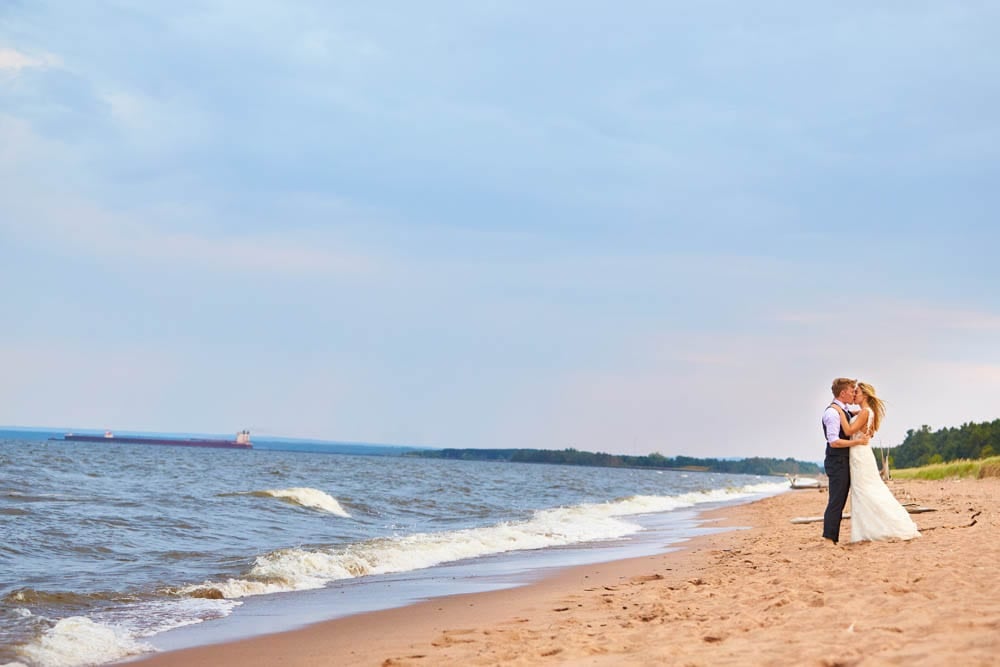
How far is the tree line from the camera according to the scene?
64.1m

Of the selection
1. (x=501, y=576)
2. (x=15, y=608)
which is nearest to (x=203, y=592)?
(x=15, y=608)

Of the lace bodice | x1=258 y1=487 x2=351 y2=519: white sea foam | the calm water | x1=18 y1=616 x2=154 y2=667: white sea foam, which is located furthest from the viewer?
x1=258 y1=487 x2=351 y2=519: white sea foam

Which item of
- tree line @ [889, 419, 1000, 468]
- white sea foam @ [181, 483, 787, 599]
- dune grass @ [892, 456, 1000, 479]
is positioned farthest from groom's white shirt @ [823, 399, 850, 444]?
tree line @ [889, 419, 1000, 468]

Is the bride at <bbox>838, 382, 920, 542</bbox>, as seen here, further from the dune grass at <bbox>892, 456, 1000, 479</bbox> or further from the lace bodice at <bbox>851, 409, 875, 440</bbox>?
the dune grass at <bbox>892, 456, 1000, 479</bbox>

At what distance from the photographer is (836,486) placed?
11828 mm

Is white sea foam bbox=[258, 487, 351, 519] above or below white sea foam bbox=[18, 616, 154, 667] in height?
below

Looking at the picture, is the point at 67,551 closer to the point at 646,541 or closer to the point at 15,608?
the point at 15,608

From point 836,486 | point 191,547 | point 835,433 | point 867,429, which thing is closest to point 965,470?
point 836,486

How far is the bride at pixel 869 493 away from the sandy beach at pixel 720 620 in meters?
0.26

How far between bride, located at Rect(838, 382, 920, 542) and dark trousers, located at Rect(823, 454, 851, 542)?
0.13m

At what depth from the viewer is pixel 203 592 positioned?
1094 centimetres

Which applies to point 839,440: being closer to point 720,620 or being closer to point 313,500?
point 720,620

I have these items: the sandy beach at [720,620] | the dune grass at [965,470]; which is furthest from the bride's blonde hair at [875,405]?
the dune grass at [965,470]

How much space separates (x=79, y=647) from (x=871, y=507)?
8.94 m
